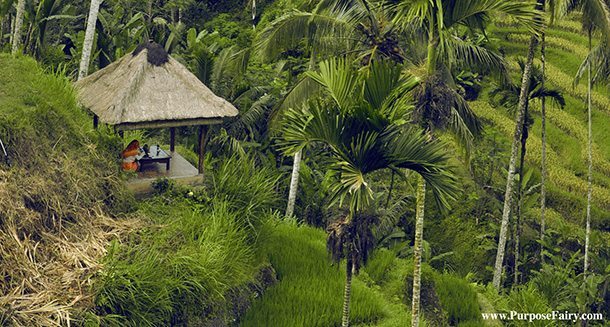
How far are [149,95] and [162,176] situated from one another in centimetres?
161

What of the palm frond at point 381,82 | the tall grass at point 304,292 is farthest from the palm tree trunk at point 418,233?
the tall grass at point 304,292

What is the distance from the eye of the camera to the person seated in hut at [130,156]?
13.2 metres

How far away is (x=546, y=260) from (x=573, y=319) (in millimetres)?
4065

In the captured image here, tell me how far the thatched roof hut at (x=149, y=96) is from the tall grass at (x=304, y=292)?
7.63ft

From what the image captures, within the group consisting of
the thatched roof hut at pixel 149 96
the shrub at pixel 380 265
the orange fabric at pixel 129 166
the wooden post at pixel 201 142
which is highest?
the thatched roof hut at pixel 149 96

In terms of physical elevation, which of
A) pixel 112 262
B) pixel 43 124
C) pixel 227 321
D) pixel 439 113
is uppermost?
pixel 439 113

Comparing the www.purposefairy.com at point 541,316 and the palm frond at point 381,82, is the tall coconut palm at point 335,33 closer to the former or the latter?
the palm frond at point 381,82

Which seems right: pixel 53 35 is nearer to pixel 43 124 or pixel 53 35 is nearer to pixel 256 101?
pixel 256 101

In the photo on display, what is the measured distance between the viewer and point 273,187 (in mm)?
14594

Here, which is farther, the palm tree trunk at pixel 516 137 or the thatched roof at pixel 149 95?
the palm tree trunk at pixel 516 137

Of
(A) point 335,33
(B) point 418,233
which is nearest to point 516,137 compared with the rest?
(A) point 335,33

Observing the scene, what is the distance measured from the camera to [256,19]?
Result: 32.0m

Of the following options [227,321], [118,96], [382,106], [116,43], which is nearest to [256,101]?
[116,43]

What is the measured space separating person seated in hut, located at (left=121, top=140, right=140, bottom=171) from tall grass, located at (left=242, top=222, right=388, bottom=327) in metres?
2.64
